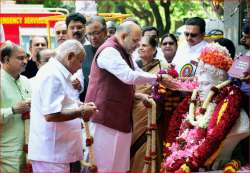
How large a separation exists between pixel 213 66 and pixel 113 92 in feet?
3.48

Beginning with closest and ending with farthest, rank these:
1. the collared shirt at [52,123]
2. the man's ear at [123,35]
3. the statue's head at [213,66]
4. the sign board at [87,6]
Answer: the collared shirt at [52,123] < the statue's head at [213,66] < the man's ear at [123,35] < the sign board at [87,6]

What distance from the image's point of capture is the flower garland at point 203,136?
14.9 ft

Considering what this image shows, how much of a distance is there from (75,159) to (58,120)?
1.49 feet

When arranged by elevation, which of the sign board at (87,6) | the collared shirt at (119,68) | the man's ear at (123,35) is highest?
the sign board at (87,6)

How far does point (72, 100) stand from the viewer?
194 inches

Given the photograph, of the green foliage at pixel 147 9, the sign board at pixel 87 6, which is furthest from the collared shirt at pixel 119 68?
the green foliage at pixel 147 9

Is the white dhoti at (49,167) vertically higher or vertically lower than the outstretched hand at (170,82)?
lower

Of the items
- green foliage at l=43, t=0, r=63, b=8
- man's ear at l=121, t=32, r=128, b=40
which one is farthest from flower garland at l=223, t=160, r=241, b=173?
green foliage at l=43, t=0, r=63, b=8

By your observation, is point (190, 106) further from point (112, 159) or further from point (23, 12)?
point (23, 12)

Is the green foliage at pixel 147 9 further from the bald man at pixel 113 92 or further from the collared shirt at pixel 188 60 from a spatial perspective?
the bald man at pixel 113 92

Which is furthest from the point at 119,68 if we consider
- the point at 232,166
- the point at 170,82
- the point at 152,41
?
the point at 232,166

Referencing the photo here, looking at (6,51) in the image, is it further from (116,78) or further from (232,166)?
(232,166)

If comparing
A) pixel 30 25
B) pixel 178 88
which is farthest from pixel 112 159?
pixel 30 25

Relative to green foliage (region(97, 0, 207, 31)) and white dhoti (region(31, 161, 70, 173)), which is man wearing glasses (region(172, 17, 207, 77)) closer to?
white dhoti (region(31, 161, 70, 173))
